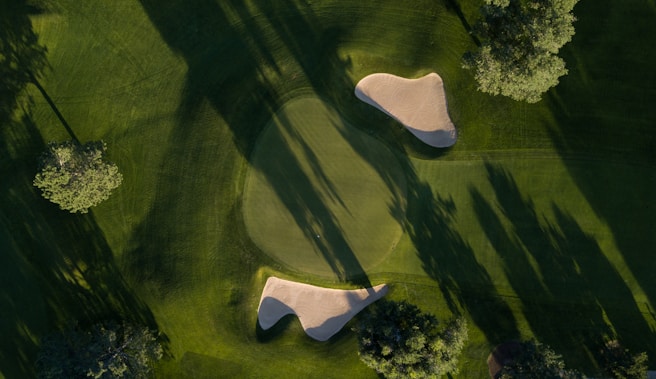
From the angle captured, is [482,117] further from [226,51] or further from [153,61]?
[153,61]

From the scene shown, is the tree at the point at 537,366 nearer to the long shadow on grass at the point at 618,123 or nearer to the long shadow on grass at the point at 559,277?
the long shadow on grass at the point at 559,277

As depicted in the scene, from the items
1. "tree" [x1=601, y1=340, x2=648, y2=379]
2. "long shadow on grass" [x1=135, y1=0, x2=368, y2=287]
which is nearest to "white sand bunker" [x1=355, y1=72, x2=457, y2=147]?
"long shadow on grass" [x1=135, y1=0, x2=368, y2=287]

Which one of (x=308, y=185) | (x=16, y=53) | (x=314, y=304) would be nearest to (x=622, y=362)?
(x=314, y=304)

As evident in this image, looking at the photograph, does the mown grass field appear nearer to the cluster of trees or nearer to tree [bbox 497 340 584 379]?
the cluster of trees

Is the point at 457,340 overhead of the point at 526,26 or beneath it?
beneath

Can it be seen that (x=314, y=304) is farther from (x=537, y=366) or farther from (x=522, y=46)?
(x=522, y=46)

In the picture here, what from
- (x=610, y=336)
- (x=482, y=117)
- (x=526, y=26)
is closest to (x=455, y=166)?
(x=482, y=117)
